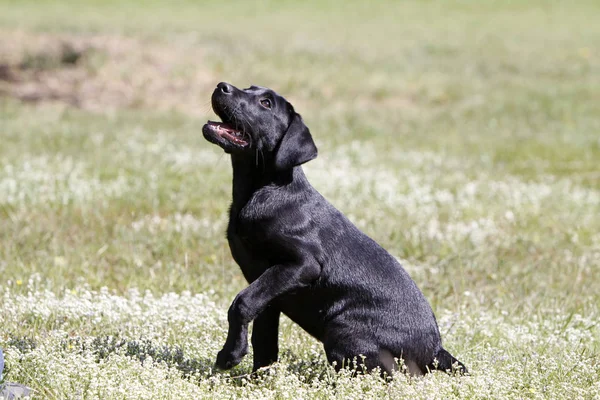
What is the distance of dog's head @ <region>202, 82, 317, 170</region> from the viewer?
4621 millimetres

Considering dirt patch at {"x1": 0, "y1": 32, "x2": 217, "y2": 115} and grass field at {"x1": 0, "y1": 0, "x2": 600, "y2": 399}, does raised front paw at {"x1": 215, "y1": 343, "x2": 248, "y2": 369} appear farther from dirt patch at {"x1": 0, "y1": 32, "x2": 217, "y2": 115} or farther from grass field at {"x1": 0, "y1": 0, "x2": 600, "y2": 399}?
dirt patch at {"x1": 0, "y1": 32, "x2": 217, "y2": 115}

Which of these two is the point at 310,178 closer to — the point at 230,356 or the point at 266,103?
the point at 266,103

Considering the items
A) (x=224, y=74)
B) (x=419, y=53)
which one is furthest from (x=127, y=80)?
(x=419, y=53)

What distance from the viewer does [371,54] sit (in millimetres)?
25188

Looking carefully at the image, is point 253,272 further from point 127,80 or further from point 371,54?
point 371,54

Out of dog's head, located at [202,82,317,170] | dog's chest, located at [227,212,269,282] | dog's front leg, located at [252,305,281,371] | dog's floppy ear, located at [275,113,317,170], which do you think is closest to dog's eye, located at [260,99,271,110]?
dog's head, located at [202,82,317,170]

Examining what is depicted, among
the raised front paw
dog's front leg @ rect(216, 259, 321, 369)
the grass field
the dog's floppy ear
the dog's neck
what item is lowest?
the grass field

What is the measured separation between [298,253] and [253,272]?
1.06 feet

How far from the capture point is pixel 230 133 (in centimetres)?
467

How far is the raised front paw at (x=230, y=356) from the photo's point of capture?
14.6 ft

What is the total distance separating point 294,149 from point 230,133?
36 centimetres

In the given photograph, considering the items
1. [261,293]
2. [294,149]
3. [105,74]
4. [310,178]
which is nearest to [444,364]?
[261,293]

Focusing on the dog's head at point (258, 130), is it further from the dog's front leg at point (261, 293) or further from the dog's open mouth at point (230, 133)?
the dog's front leg at point (261, 293)

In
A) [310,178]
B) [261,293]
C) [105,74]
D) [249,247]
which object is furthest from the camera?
[105,74]
